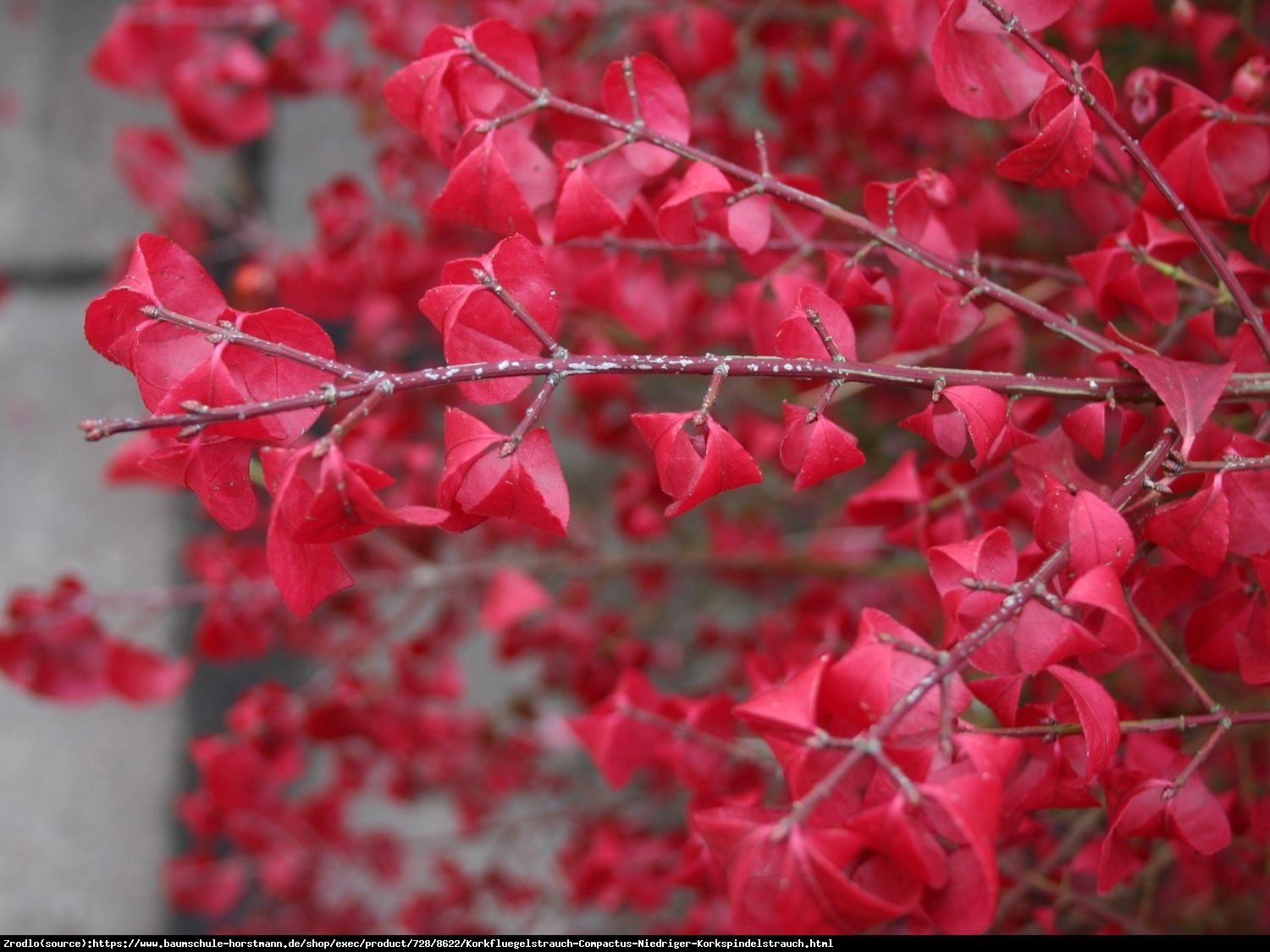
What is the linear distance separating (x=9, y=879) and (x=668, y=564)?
0.68m

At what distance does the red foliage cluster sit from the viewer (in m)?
0.31

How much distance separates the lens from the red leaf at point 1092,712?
311 millimetres

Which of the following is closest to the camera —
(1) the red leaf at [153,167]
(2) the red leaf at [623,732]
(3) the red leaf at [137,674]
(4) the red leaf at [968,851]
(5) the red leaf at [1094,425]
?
(4) the red leaf at [968,851]

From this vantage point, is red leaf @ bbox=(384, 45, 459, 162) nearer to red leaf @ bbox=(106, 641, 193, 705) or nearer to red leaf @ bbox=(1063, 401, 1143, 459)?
red leaf @ bbox=(1063, 401, 1143, 459)

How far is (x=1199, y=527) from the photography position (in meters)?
0.33

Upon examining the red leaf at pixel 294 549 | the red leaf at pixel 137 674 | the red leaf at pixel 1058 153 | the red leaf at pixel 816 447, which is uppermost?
the red leaf at pixel 1058 153

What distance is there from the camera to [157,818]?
1.00 meters

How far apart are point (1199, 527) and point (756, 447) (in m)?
0.51

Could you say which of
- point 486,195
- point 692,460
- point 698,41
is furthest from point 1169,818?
point 698,41

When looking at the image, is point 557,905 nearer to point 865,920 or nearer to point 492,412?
point 492,412

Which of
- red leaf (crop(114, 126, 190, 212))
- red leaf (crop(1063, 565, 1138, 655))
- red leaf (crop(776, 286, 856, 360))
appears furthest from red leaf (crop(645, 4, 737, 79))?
red leaf (crop(114, 126, 190, 212))

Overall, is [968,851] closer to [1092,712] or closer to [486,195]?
[1092,712]

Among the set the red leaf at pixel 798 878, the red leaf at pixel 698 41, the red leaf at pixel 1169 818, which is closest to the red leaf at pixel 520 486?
the red leaf at pixel 798 878

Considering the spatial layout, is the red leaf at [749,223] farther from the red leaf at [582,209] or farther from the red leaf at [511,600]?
the red leaf at [511,600]
